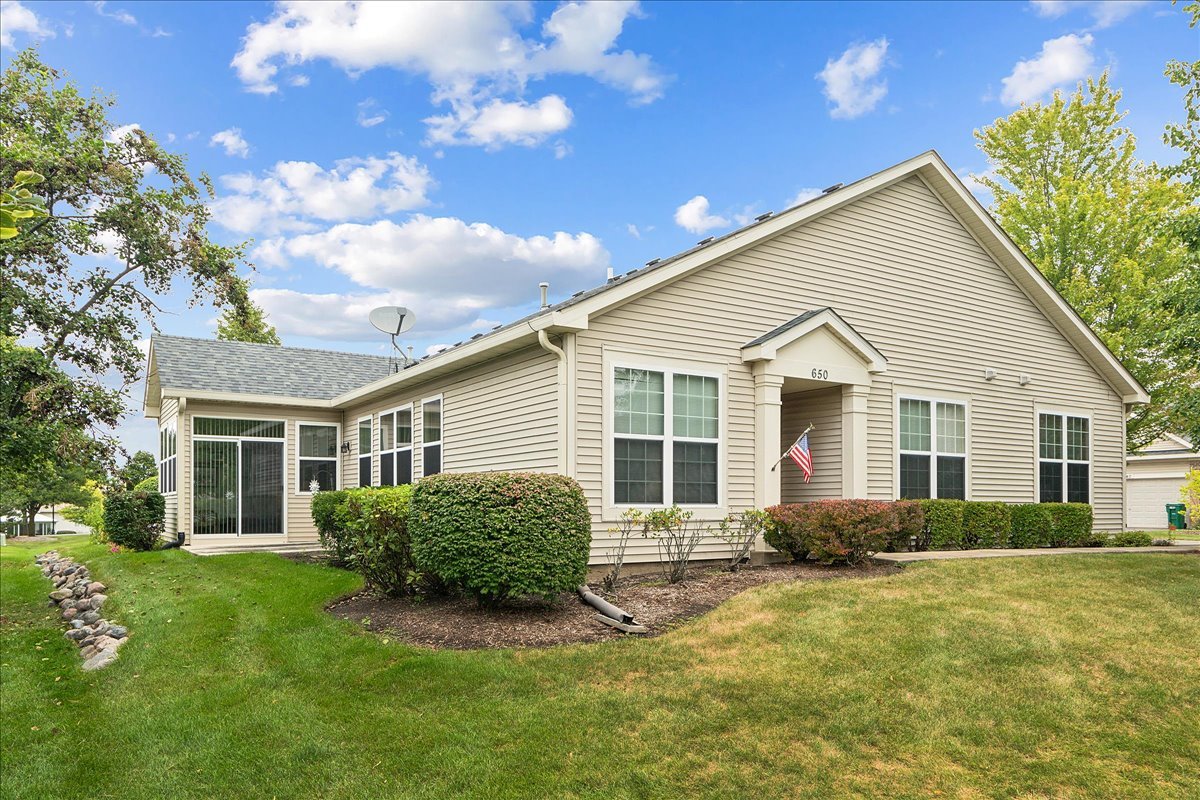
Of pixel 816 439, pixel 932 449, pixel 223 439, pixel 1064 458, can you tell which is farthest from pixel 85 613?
pixel 1064 458

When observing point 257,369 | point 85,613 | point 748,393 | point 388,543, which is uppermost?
point 257,369

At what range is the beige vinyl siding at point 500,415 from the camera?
32.2 ft

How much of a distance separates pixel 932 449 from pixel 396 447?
893 centimetres

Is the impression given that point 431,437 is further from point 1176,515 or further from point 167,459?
point 1176,515

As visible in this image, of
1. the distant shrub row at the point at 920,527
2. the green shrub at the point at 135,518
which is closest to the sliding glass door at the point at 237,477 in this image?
the green shrub at the point at 135,518

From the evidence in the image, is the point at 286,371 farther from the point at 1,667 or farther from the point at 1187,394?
the point at 1187,394

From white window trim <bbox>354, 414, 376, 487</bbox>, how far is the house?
0.27 ft

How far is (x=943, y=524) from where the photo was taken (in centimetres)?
1188

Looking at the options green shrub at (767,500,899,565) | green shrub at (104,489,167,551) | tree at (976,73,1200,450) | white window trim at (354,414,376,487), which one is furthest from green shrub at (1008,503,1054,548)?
green shrub at (104,489,167,551)

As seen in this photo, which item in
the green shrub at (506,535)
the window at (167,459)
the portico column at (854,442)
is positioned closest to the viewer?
the green shrub at (506,535)

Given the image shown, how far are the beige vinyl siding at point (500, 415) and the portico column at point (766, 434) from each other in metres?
2.89

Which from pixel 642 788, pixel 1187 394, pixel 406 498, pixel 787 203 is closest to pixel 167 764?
pixel 642 788

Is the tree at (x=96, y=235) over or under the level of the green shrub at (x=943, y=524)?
over

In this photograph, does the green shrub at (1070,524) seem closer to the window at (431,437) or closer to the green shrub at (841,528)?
the green shrub at (841,528)
